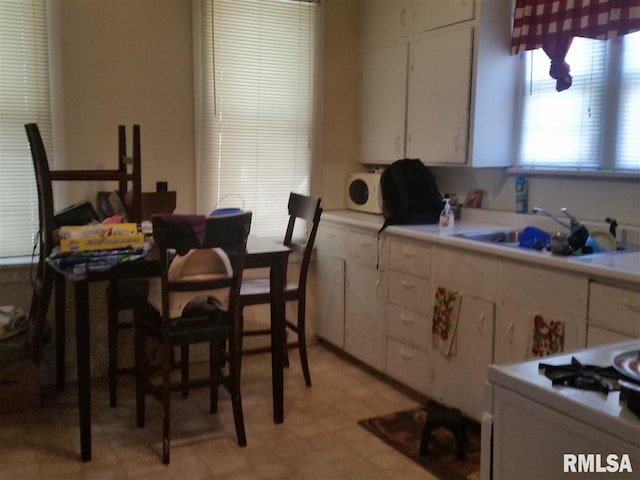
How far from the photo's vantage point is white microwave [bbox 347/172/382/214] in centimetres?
399

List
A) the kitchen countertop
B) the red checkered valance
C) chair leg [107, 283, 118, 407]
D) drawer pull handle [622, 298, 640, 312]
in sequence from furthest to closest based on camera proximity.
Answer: chair leg [107, 283, 118, 407]
the red checkered valance
the kitchen countertop
drawer pull handle [622, 298, 640, 312]

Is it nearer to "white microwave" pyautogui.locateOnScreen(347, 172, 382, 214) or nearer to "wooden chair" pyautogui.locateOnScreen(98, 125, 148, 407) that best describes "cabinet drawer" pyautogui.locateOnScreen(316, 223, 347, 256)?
"white microwave" pyautogui.locateOnScreen(347, 172, 382, 214)

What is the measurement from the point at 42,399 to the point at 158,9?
228 cm

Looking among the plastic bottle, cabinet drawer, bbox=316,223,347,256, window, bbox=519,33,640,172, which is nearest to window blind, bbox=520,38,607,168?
window, bbox=519,33,640,172

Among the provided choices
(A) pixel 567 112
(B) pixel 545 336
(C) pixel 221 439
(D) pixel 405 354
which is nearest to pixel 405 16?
(A) pixel 567 112

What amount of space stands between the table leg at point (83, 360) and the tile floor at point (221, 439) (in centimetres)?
10

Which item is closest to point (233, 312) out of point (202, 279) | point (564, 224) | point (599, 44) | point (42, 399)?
point (202, 279)

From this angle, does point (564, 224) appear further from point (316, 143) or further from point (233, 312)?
point (316, 143)

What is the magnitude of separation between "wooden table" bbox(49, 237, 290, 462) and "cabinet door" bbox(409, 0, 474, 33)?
5.12 ft

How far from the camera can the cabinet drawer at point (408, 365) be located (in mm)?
3223

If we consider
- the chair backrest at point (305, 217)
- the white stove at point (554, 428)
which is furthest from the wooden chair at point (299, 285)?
the white stove at point (554, 428)

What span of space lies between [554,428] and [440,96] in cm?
267

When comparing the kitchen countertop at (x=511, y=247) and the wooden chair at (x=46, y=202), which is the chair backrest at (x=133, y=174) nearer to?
the wooden chair at (x=46, y=202)

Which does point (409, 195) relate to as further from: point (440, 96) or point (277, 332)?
point (277, 332)
